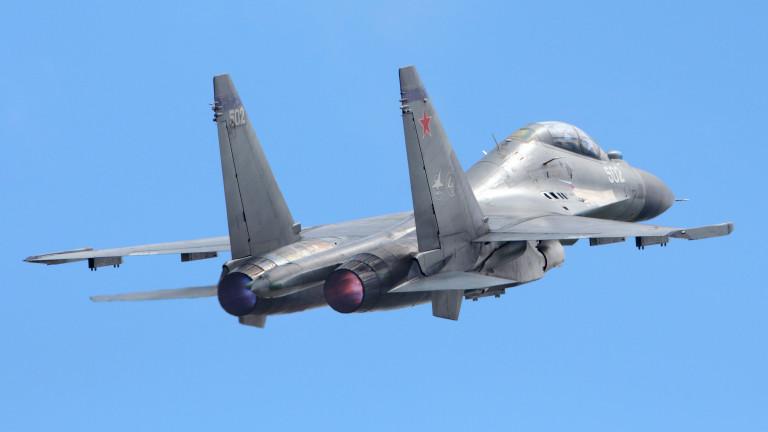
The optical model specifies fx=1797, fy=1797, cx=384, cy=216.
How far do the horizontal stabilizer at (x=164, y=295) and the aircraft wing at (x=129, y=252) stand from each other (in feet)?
6.39

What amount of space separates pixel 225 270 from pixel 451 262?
3.01 metres

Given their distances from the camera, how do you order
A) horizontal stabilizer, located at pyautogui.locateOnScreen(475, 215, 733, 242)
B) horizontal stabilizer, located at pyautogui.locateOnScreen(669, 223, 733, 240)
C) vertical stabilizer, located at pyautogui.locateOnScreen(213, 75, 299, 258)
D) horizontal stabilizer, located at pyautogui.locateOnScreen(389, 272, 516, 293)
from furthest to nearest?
vertical stabilizer, located at pyautogui.locateOnScreen(213, 75, 299, 258), horizontal stabilizer, located at pyautogui.locateOnScreen(475, 215, 733, 242), horizontal stabilizer, located at pyautogui.locateOnScreen(389, 272, 516, 293), horizontal stabilizer, located at pyautogui.locateOnScreen(669, 223, 733, 240)

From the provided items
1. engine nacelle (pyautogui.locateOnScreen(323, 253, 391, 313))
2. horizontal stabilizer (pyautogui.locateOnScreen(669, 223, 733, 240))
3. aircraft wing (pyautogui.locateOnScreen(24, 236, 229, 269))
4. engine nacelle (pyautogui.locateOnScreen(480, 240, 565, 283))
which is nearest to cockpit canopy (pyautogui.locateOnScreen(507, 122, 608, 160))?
engine nacelle (pyautogui.locateOnScreen(480, 240, 565, 283))

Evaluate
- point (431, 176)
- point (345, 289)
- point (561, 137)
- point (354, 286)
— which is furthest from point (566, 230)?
point (561, 137)

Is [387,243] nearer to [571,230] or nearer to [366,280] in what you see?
[366,280]

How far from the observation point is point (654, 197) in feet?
99.5

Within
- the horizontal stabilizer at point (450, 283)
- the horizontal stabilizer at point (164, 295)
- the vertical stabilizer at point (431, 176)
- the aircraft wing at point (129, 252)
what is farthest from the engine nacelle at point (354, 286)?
the aircraft wing at point (129, 252)

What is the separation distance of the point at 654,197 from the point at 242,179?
29.7 feet

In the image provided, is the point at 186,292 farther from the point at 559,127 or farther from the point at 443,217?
the point at 559,127

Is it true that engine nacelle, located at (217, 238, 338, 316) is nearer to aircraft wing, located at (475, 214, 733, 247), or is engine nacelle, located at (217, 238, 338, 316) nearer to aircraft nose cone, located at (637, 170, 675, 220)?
aircraft wing, located at (475, 214, 733, 247)

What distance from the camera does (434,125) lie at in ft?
77.7

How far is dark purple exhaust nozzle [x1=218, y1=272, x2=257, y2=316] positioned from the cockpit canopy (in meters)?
7.19

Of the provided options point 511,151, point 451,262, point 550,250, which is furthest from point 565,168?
point 451,262

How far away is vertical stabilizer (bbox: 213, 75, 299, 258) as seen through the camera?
2391 cm
